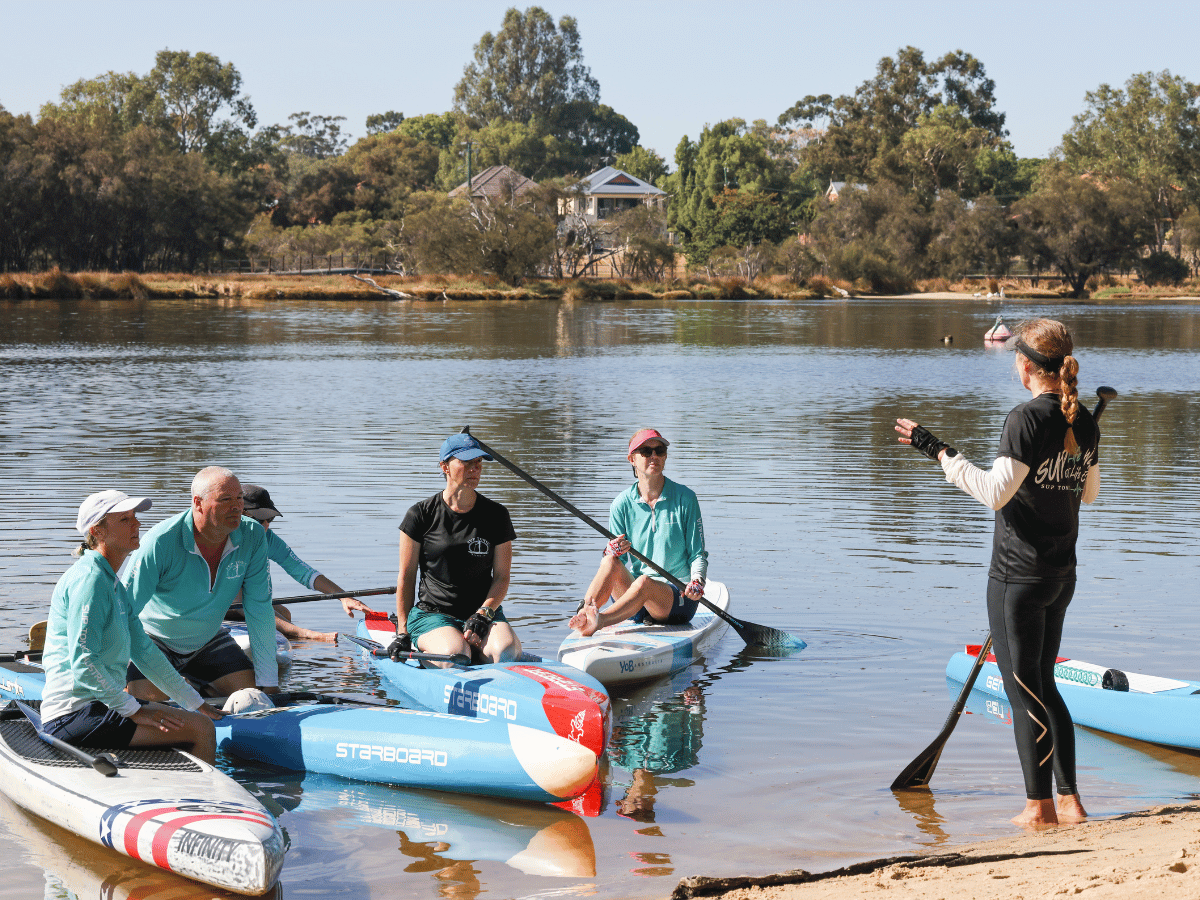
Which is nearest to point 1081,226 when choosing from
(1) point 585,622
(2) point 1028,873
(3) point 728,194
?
(3) point 728,194

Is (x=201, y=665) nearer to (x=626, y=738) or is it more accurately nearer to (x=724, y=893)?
(x=626, y=738)

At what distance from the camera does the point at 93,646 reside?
546 cm

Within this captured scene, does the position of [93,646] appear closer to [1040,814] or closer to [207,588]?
[207,588]

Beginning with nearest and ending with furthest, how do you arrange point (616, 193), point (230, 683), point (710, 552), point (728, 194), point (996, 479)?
point (996, 479) → point (230, 683) → point (710, 552) → point (728, 194) → point (616, 193)

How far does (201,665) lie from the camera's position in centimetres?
695

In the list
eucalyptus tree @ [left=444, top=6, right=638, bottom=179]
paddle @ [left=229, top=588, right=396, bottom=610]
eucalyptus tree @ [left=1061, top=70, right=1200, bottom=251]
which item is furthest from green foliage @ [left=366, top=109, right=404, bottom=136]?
paddle @ [left=229, top=588, right=396, bottom=610]

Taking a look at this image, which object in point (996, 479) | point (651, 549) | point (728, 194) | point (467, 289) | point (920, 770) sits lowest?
point (920, 770)

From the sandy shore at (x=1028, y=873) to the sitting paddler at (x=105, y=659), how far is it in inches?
99.5

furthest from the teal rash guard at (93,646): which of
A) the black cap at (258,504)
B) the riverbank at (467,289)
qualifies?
the riverbank at (467,289)

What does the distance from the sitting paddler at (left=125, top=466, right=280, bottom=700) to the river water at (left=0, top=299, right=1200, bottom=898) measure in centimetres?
69

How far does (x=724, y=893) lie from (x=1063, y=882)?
1.21 m

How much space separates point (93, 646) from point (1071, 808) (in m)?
4.26

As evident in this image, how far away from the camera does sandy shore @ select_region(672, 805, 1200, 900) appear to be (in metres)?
4.21

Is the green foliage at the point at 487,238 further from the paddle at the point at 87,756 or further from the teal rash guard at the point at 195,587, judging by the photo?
the paddle at the point at 87,756
